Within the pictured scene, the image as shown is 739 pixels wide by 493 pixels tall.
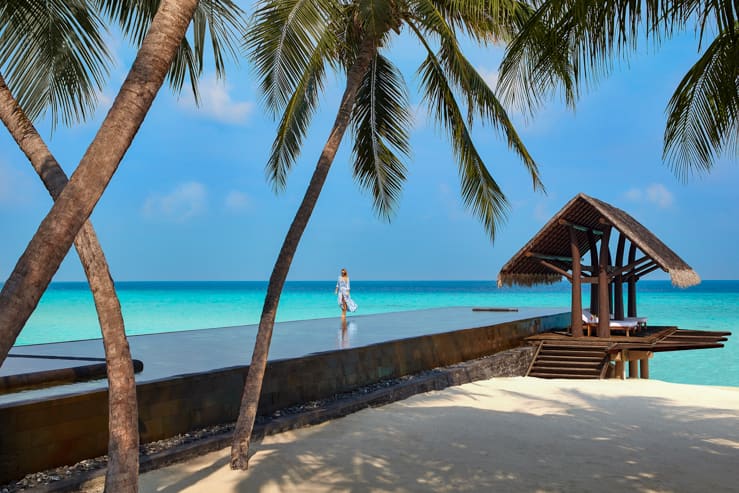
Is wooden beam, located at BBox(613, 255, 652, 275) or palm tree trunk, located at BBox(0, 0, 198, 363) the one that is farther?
wooden beam, located at BBox(613, 255, 652, 275)

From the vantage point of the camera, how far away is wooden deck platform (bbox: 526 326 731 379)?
43.6 feet

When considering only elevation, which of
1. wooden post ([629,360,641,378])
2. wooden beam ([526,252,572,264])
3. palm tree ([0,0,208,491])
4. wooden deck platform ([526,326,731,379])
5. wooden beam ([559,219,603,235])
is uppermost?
wooden beam ([559,219,603,235])

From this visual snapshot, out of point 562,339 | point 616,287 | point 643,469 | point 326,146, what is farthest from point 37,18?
point 616,287

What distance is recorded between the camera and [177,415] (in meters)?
6.23

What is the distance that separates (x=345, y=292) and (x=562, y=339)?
176 inches

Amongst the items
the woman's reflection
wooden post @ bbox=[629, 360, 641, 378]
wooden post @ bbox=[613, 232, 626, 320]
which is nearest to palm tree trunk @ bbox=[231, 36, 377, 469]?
the woman's reflection

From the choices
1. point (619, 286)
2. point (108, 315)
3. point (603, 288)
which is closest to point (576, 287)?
point (603, 288)

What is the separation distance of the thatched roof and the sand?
16.4 feet

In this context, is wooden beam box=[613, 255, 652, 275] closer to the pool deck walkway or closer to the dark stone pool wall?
the pool deck walkway

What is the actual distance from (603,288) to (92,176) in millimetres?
12825

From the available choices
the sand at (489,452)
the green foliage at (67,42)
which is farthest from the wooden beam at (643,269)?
the green foliage at (67,42)

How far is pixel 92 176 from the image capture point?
8.93 ft

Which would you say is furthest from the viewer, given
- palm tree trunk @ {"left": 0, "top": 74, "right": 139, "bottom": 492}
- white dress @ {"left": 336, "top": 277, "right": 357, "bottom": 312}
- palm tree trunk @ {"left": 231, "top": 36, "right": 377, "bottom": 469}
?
white dress @ {"left": 336, "top": 277, "right": 357, "bottom": 312}

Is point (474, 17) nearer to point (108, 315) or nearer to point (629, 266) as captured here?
point (108, 315)
